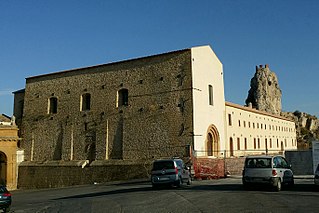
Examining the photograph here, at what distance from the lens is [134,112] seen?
97.7ft

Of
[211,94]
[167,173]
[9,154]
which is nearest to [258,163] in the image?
[167,173]

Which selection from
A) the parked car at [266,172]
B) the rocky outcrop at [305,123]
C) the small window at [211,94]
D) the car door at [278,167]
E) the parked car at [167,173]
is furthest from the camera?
the rocky outcrop at [305,123]

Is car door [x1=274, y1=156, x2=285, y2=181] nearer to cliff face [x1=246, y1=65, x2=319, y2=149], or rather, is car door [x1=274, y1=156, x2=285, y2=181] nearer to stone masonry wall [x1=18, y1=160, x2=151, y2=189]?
stone masonry wall [x1=18, y1=160, x2=151, y2=189]

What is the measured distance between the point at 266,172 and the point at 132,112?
642 inches

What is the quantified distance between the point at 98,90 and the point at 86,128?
3823 millimetres

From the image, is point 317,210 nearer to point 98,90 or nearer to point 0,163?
point 98,90

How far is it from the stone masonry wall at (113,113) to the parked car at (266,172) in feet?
35.2

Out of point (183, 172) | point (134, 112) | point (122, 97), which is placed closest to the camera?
point (183, 172)

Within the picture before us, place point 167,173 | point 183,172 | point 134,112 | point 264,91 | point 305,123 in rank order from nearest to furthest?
point 167,173 → point 183,172 → point 134,112 → point 264,91 → point 305,123

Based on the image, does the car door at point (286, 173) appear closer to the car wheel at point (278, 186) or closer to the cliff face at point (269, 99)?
the car wheel at point (278, 186)

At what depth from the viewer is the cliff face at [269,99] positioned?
305 feet

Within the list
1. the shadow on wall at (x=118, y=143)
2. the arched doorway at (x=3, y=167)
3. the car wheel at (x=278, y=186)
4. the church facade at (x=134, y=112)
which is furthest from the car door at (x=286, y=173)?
the arched doorway at (x=3, y=167)

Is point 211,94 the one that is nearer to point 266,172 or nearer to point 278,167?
point 278,167

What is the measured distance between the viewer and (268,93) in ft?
312
